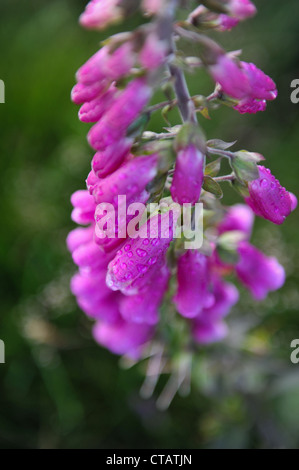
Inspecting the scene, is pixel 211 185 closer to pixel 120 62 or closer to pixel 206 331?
pixel 120 62

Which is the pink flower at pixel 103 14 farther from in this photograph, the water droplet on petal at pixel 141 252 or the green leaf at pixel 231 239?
the green leaf at pixel 231 239

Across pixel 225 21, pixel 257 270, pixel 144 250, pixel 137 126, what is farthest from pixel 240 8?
pixel 257 270

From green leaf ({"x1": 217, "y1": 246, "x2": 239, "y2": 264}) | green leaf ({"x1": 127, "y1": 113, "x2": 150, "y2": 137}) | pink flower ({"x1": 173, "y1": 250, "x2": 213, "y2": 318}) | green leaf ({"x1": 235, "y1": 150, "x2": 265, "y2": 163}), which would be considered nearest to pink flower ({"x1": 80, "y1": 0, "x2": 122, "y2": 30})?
green leaf ({"x1": 127, "y1": 113, "x2": 150, "y2": 137})

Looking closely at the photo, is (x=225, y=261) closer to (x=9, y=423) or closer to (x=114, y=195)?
(x=114, y=195)

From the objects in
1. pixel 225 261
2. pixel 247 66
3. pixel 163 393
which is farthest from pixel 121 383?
pixel 247 66


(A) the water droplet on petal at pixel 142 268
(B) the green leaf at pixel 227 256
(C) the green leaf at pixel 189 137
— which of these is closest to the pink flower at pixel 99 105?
(C) the green leaf at pixel 189 137

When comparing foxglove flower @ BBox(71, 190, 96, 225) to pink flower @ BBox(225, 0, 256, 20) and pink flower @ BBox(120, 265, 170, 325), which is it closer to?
pink flower @ BBox(120, 265, 170, 325)

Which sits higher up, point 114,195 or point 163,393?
point 114,195
